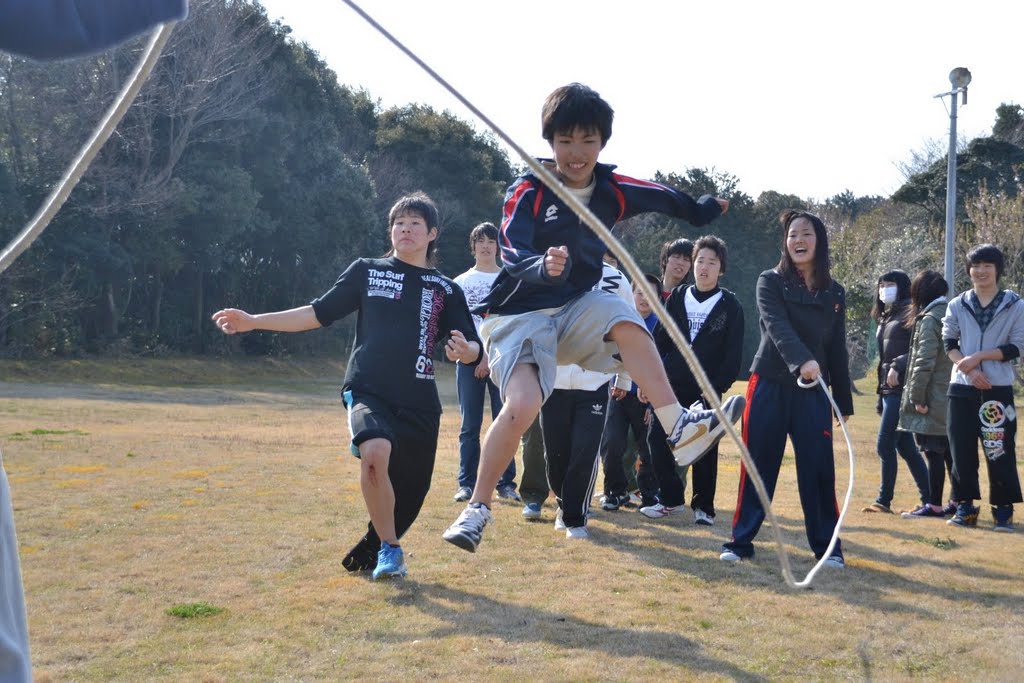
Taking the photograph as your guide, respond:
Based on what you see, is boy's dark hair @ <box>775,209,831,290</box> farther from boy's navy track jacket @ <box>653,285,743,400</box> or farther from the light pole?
the light pole

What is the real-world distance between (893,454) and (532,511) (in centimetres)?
326

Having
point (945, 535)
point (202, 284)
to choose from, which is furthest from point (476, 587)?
point (202, 284)

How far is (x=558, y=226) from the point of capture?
464 cm

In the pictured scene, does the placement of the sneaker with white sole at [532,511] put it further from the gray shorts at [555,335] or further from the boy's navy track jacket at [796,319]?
the gray shorts at [555,335]

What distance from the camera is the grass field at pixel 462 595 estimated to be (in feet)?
13.5

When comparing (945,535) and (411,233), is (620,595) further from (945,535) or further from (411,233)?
(945,535)

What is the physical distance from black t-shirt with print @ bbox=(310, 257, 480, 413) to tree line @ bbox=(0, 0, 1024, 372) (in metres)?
22.4

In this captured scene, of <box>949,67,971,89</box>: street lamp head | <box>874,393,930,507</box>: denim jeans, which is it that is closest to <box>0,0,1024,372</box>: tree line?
<box>949,67,971,89</box>: street lamp head

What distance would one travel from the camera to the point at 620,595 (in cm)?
531

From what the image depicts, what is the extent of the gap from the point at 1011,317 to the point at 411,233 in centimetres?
466

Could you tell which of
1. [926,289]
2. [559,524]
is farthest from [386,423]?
[926,289]

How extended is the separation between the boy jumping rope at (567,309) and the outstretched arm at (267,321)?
1.02 meters

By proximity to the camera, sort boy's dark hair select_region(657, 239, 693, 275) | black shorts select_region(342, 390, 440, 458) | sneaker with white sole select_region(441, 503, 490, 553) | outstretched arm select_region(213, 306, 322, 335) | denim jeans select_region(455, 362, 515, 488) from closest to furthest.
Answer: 1. sneaker with white sole select_region(441, 503, 490, 553)
2. outstretched arm select_region(213, 306, 322, 335)
3. black shorts select_region(342, 390, 440, 458)
4. boy's dark hair select_region(657, 239, 693, 275)
5. denim jeans select_region(455, 362, 515, 488)

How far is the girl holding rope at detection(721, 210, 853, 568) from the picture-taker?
607cm
